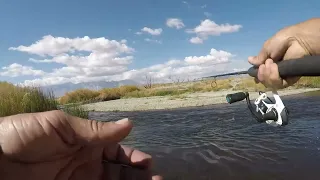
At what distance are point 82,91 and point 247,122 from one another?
3114cm

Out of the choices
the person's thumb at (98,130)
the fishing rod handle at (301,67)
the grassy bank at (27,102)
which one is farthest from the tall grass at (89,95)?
the fishing rod handle at (301,67)

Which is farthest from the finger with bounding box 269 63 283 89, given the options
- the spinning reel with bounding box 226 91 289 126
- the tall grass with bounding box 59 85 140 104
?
the tall grass with bounding box 59 85 140 104

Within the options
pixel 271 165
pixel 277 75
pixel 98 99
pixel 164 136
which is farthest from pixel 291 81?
pixel 98 99

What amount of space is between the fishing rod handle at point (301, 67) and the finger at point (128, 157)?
2.98 feet

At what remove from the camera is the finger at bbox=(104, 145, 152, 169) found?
1.73 metres

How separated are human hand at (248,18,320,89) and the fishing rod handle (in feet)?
0.44

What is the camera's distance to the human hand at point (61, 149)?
1.52 metres

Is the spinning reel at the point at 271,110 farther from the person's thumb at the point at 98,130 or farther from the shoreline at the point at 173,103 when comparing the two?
the shoreline at the point at 173,103

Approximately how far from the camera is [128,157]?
177 centimetres

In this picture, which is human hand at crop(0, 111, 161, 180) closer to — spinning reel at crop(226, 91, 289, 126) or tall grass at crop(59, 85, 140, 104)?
spinning reel at crop(226, 91, 289, 126)

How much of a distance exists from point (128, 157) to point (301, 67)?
1035 millimetres

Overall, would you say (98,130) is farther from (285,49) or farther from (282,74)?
(285,49)

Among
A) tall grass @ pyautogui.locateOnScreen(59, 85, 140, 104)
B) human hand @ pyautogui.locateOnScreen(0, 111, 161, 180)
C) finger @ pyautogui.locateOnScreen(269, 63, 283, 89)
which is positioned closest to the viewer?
human hand @ pyautogui.locateOnScreen(0, 111, 161, 180)

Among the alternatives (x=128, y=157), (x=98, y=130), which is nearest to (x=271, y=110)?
(x=128, y=157)
